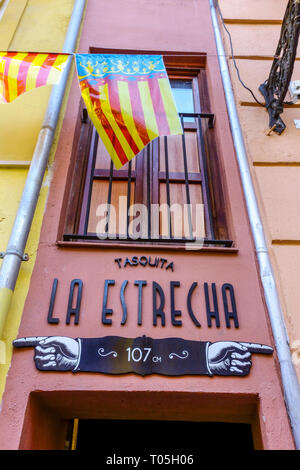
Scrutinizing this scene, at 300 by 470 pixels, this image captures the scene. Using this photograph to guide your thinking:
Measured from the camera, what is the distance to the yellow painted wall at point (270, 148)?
9.85ft

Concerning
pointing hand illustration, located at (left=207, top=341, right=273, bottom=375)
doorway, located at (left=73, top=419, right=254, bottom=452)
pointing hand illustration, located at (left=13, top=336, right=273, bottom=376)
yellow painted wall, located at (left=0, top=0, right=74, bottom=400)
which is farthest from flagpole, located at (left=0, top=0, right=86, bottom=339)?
doorway, located at (left=73, top=419, right=254, bottom=452)

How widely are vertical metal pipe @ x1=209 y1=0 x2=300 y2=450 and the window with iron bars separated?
0.89 feet

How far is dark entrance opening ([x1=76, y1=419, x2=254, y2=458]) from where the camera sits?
400 centimetres

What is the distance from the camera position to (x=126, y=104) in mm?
3355

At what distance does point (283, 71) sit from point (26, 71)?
8.25 feet

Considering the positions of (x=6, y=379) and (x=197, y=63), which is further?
(x=197, y=63)

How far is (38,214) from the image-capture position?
3314mm

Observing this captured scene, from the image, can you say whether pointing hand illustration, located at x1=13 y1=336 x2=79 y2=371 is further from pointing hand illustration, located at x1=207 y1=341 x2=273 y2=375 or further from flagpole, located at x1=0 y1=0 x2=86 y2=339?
pointing hand illustration, located at x1=207 y1=341 x2=273 y2=375

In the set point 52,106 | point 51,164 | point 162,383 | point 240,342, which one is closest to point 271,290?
point 240,342

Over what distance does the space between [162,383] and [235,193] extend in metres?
1.85

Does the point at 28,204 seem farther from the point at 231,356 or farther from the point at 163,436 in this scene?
the point at 163,436

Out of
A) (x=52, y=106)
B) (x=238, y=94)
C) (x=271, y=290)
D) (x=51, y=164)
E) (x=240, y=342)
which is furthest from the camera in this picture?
(x=238, y=94)

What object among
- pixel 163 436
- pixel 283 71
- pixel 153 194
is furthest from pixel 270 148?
pixel 163 436

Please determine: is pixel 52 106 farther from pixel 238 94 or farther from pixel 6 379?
pixel 6 379
